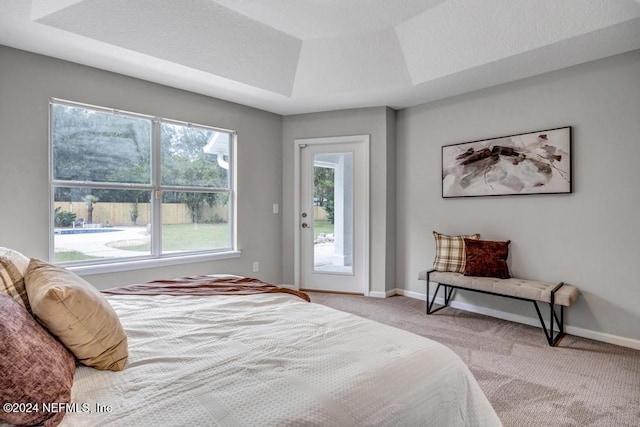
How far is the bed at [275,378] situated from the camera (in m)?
0.94

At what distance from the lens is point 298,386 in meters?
1.05

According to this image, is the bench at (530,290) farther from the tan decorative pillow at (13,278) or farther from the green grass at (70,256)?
the green grass at (70,256)

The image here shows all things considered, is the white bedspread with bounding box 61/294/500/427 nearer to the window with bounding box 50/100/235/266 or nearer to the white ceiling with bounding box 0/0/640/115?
the window with bounding box 50/100/235/266

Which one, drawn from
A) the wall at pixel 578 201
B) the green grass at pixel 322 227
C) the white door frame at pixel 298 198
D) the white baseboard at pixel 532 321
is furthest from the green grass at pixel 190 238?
the wall at pixel 578 201

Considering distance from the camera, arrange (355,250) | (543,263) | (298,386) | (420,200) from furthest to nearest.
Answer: (355,250) → (420,200) → (543,263) → (298,386)

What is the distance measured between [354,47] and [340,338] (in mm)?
2989

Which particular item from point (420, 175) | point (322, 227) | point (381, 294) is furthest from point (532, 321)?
point (322, 227)

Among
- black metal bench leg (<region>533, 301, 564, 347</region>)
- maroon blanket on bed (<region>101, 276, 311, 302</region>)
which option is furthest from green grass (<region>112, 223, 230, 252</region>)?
black metal bench leg (<region>533, 301, 564, 347</region>)

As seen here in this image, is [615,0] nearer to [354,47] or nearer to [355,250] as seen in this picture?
[354,47]

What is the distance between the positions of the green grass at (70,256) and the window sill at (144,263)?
0.28 feet

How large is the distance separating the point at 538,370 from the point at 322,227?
9.32 feet

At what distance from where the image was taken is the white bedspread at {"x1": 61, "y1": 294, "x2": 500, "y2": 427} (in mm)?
942

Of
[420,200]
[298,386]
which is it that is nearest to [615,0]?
[420,200]

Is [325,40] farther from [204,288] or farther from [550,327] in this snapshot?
[550,327]
